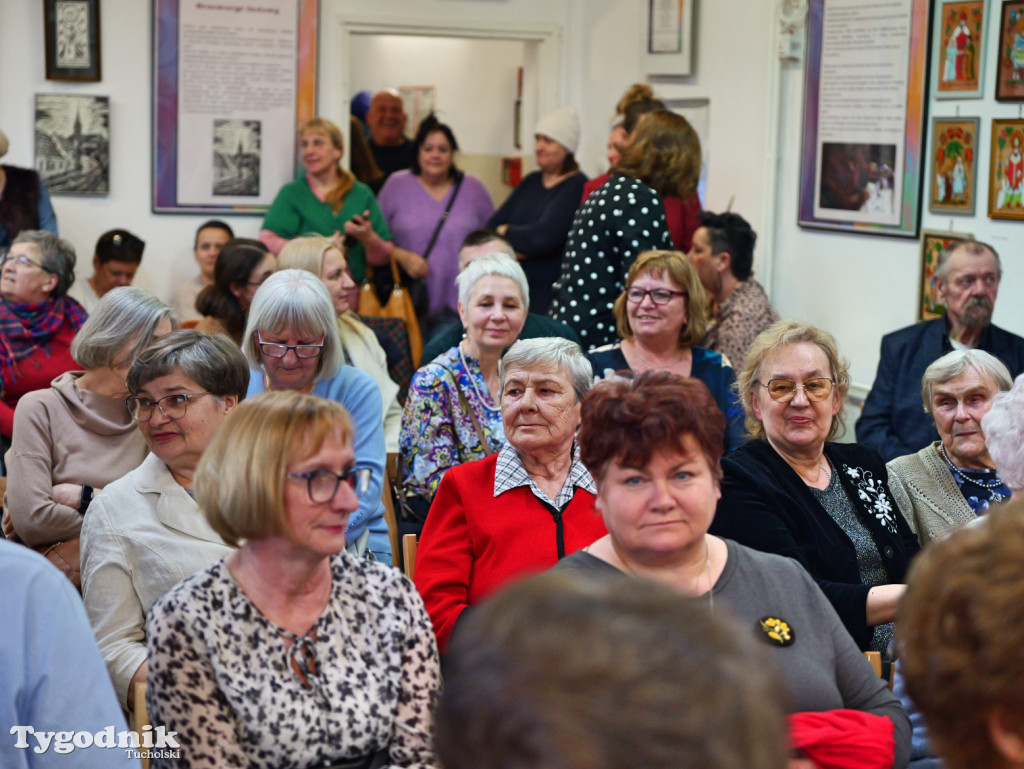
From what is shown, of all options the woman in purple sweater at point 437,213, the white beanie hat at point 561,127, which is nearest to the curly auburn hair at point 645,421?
the white beanie hat at point 561,127

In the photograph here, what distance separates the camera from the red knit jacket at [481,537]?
8.84ft

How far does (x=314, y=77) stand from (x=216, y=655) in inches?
221

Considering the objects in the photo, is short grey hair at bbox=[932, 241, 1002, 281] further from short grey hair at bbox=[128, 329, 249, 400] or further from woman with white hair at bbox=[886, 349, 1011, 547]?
short grey hair at bbox=[128, 329, 249, 400]

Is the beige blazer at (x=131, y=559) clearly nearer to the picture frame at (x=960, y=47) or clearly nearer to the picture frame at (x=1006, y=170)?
the picture frame at (x=1006, y=170)

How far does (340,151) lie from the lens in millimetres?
6551

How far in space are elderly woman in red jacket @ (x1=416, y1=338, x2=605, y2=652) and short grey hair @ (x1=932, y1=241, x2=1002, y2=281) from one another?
6.90 ft

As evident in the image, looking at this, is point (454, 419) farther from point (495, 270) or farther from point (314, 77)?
point (314, 77)

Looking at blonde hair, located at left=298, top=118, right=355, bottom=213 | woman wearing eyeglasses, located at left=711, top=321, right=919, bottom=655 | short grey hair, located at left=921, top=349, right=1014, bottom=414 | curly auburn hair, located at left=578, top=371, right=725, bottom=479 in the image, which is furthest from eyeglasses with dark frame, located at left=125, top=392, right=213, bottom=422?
blonde hair, located at left=298, top=118, right=355, bottom=213

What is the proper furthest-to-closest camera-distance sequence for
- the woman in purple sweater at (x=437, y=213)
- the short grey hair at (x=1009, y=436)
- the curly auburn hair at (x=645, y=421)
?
the woman in purple sweater at (x=437, y=213) → the short grey hair at (x=1009, y=436) → the curly auburn hair at (x=645, y=421)

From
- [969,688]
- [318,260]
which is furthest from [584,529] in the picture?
[318,260]

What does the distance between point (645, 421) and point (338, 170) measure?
479 cm

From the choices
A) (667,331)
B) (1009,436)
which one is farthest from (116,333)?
(1009,436)

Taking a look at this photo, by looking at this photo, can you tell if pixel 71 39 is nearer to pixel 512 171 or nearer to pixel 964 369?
pixel 512 171

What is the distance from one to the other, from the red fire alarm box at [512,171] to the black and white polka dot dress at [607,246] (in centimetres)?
391
